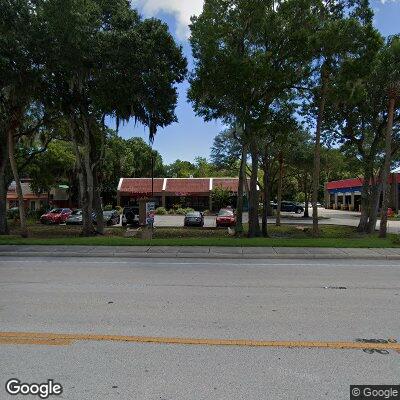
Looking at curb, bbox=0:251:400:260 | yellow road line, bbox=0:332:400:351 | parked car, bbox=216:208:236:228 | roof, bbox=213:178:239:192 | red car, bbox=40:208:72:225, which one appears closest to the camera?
yellow road line, bbox=0:332:400:351

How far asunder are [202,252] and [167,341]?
9.40 m

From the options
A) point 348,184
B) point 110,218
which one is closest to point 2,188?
point 110,218

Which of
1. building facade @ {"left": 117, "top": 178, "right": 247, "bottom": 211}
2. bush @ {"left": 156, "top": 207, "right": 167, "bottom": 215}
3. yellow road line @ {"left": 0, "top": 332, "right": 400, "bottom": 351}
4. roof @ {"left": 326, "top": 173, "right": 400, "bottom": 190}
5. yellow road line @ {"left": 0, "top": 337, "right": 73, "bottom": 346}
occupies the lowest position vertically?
yellow road line @ {"left": 0, "top": 337, "right": 73, "bottom": 346}

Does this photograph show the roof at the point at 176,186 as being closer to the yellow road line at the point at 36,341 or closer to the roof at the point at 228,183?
the roof at the point at 228,183

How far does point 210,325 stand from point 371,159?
23.5m

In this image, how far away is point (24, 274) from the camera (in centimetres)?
1046

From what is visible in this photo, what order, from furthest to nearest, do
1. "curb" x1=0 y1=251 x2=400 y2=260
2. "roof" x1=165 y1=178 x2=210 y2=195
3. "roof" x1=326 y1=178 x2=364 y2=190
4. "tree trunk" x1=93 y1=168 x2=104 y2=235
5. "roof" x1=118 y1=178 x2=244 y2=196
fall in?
1. "roof" x1=326 y1=178 x2=364 y2=190
2. "roof" x1=165 y1=178 x2=210 y2=195
3. "roof" x1=118 y1=178 x2=244 y2=196
4. "tree trunk" x1=93 y1=168 x2=104 y2=235
5. "curb" x1=0 y1=251 x2=400 y2=260

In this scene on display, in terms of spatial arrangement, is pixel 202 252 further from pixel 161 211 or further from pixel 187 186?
pixel 187 186

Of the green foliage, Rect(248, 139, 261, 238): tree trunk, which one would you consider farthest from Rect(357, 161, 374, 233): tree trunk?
the green foliage

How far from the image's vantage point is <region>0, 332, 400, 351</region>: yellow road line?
5215 millimetres

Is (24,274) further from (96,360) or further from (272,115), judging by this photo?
(272,115)

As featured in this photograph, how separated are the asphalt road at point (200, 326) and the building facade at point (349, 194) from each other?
4823 centimetres

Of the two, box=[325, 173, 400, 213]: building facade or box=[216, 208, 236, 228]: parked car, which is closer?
box=[216, 208, 236, 228]: parked car

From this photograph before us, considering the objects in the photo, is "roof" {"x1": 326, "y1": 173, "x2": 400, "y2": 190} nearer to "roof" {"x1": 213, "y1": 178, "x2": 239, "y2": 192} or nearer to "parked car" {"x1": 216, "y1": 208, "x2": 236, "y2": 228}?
"roof" {"x1": 213, "y1": 178, "x2": 239, "y2": 192}
